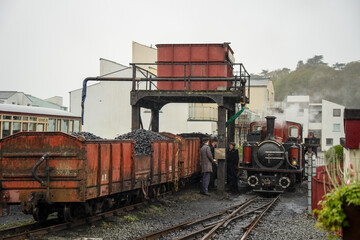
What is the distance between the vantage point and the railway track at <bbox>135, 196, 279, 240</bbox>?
903 cm

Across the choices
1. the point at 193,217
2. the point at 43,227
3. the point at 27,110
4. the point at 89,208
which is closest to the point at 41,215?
the point at 43,227

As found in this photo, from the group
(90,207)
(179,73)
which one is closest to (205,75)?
(179,73)

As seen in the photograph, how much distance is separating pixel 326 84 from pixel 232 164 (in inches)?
1630

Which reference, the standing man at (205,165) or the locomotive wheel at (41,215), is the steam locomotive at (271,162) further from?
the locomotive wheel at (41,215)

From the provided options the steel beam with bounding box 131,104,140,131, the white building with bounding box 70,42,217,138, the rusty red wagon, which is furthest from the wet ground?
the white building with bounding box 70,42,217,138

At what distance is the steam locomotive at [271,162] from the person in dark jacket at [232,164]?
487 mm

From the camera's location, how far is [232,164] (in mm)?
17891

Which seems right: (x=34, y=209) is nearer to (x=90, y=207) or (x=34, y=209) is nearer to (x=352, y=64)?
(x=90, y=207)

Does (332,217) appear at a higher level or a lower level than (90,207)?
higher

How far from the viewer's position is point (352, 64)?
146 feet

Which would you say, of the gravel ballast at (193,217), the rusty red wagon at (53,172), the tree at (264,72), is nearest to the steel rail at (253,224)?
the gravel ballast at (193,217)

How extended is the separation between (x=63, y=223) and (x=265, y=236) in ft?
15.2

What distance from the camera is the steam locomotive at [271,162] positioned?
53.1 feet

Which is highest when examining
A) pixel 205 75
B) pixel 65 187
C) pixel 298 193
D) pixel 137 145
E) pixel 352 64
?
pixel 352 64
